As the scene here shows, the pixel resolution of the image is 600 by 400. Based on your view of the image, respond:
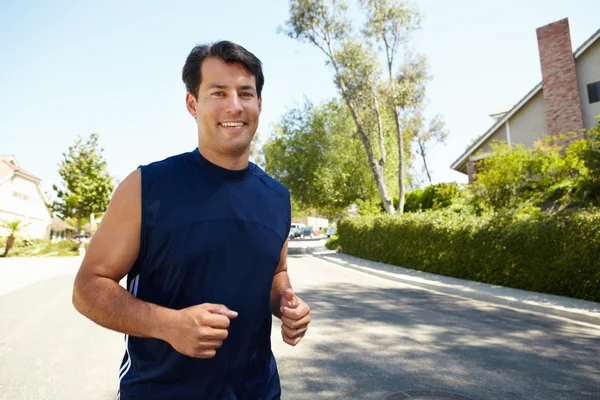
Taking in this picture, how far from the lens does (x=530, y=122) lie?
23297 mm

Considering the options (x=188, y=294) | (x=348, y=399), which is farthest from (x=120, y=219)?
(x=348, y=399)

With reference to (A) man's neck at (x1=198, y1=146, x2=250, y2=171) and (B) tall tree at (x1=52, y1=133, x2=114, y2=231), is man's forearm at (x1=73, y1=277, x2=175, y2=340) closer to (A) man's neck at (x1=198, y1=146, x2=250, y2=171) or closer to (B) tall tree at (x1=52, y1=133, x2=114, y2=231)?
(A) man's neck at (x1=198, y1=146, x2=250, y2=171)

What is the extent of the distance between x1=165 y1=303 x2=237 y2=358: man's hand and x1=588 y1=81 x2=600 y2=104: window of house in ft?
83.1

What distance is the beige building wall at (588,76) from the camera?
68.8 ft

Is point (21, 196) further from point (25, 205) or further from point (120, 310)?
point (120, 310)

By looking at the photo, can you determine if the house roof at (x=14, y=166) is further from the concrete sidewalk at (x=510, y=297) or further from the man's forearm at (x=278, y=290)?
the man's forearm at (x=278, y=290)

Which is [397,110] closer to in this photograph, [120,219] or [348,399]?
[348,399]

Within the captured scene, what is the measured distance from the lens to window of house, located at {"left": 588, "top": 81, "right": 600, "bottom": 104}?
20825 mm

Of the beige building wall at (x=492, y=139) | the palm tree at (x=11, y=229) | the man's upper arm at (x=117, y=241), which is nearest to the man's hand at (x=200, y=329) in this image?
the man's upper arm at (x=117, y=241)

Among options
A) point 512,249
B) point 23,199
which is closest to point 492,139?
point 512,249

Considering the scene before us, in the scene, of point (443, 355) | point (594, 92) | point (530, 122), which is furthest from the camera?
point (530, 122)

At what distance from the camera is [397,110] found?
23.6 metres

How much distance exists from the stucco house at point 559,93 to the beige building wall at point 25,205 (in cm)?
3635

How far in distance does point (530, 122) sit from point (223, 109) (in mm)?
25788
